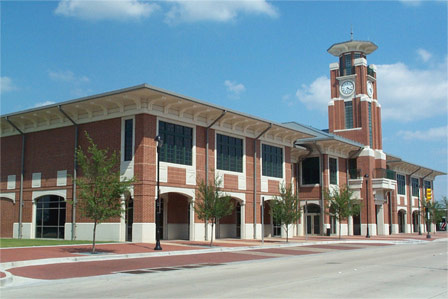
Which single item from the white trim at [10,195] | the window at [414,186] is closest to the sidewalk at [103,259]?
the white trim at [10,195]

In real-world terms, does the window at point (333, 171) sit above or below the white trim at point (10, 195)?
above

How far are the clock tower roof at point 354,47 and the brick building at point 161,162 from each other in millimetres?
10649

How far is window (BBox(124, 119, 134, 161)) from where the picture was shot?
29078 millimetres

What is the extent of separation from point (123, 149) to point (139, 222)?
14.7 ft

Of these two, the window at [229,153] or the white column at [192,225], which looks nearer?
the white column at [192,225]

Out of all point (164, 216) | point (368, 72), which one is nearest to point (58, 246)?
point (164, 216)

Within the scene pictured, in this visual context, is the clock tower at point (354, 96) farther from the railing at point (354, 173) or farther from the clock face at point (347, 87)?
the railing at point (354, 173)

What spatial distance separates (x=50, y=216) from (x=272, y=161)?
1703cm

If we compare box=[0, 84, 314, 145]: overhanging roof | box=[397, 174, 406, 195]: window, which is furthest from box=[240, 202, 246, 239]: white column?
box=[397, 174, 406, 195]: window

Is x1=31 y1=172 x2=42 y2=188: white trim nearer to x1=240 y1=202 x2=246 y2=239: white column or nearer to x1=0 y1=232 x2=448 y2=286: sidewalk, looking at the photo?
x1=0 y1=232 x2=448 y2=286: sidewalk

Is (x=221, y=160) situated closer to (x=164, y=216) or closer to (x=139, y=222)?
(x=164, y=216)

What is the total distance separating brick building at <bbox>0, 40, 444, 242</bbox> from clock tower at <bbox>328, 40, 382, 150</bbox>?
375cm

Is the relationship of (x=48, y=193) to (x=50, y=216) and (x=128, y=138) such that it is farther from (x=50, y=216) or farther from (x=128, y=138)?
(x=128, y=138)

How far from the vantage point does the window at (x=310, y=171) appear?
154ft
